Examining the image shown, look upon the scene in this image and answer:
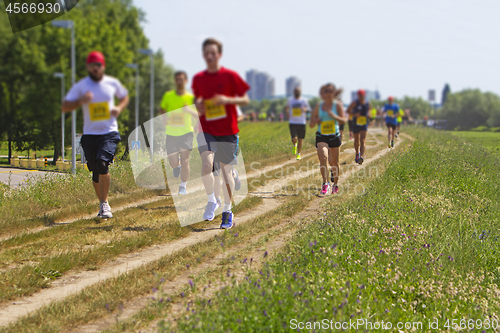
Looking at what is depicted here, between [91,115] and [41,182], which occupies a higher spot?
[91,115]

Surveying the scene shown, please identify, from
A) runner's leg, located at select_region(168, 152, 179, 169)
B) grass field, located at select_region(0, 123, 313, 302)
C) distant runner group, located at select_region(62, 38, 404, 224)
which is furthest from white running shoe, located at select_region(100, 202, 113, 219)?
runner's leg, located at select_region(168, 152, 179, 169)

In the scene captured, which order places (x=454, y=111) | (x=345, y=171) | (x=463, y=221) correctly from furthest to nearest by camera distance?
(x=454, y=111), (x=345, y=171), (x=463, y=221)

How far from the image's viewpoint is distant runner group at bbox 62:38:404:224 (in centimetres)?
538

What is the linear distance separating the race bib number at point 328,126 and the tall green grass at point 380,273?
1.48m

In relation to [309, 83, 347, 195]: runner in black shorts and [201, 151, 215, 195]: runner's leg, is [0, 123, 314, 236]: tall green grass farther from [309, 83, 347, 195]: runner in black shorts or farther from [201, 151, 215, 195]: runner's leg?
[309, 83, 347, 195]: runner in black shorts

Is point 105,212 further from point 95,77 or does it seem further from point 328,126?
point 328,126

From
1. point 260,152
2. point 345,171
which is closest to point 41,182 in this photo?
point 345,171

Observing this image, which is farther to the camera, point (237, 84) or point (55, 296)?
point (237, 84)

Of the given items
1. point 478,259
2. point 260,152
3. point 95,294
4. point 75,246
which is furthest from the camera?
point 260,152

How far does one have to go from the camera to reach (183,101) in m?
7.03

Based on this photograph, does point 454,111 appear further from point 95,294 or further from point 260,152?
point 95,294

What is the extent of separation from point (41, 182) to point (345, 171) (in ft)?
26.9

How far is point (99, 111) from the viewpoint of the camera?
5.51 m

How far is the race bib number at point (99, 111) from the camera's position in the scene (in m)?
5.42
